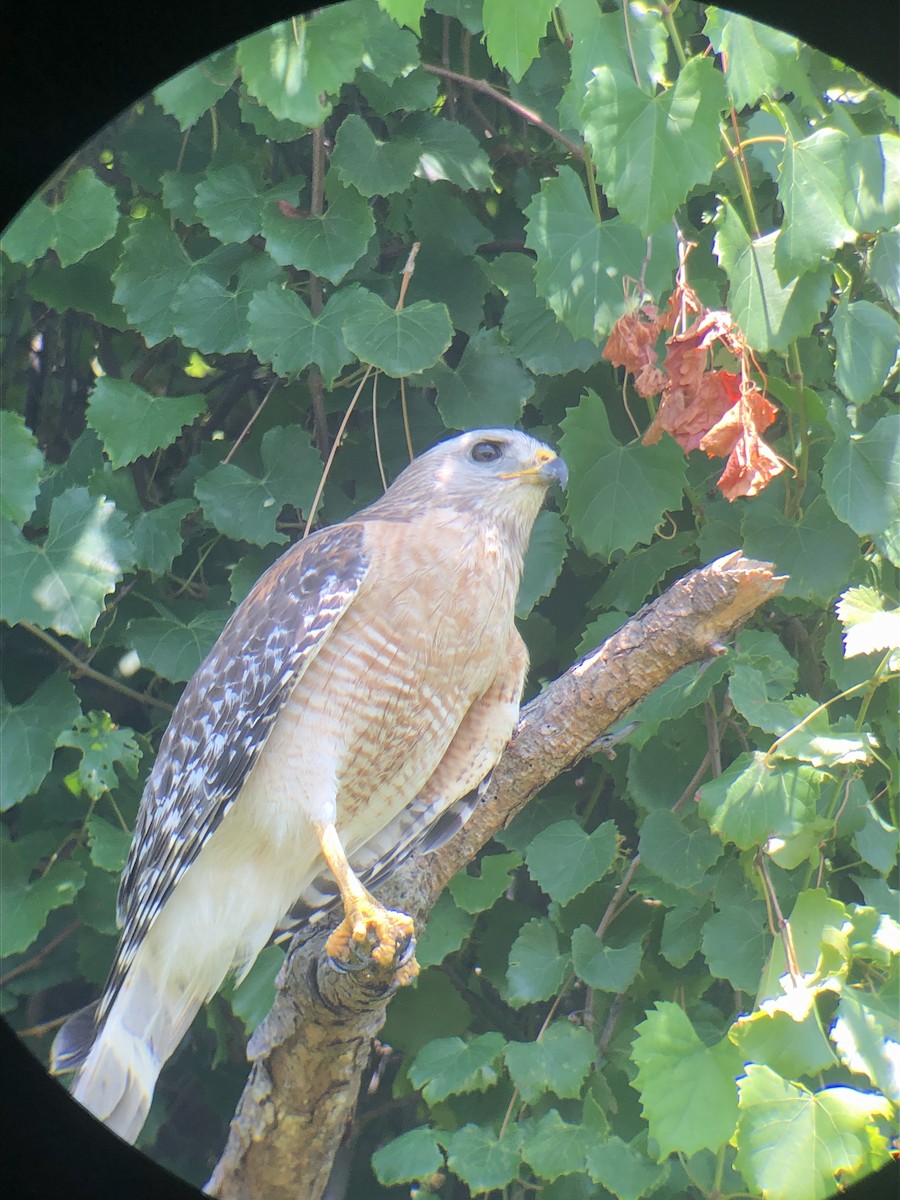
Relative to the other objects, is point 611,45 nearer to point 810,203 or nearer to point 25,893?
point 810,203

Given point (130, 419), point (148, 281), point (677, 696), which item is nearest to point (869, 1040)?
point (677, 696)

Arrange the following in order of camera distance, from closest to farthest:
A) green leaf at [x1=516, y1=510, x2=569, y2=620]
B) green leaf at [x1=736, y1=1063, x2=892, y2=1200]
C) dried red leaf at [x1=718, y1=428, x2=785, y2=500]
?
green leaf at [x1=736, y1=1063, x2=892, y2=1200] < dried red leaf at [x1=718, y1=428, x2=785, y2=500] < green leaf at [x1=516, y1=510, x2=569, y2=620]

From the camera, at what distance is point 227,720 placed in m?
1.25

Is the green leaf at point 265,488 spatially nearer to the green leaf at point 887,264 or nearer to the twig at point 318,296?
the twig at point 318,296

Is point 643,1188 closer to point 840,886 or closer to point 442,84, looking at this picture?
point 840,886

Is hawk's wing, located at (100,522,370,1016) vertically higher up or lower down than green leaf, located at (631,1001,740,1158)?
higher up

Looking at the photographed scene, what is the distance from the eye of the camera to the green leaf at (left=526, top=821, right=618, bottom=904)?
51.3 inches

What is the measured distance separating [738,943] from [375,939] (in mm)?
448

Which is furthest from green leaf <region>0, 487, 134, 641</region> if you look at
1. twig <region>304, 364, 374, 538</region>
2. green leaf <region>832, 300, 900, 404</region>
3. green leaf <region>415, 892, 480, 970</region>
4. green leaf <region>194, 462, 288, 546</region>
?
green leaf <region>832, 300, 900, 404</region>

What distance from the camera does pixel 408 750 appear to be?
1325 millimetres

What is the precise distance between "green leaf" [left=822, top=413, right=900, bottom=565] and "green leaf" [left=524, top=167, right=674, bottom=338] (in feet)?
0.95

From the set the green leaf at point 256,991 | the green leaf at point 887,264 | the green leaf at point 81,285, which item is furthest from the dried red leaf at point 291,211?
the green leaf at point 256,991

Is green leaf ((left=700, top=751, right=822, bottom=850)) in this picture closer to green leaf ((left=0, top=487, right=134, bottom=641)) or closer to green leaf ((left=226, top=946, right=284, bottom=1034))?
green leaf ((left=226, top=946, right=284, bottom=1034))

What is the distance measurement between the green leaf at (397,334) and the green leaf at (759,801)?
1.86 feet
